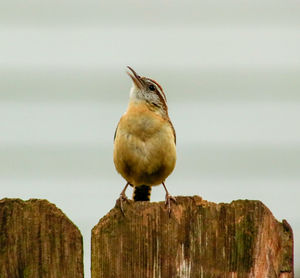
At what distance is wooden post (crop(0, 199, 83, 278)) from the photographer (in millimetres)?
2889

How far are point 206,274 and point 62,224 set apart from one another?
77cm

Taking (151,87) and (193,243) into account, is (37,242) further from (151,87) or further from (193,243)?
(151,87)

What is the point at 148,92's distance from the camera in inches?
255

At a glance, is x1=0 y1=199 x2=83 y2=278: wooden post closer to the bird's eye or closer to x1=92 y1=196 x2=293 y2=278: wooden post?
x1=92 y1=196 x2=293 y2=278: wooden post

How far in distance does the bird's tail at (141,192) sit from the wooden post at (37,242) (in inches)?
127

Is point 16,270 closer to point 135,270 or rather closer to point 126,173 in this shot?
point 135,270

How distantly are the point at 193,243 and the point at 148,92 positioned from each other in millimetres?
3631

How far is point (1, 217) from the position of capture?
290 centimetres

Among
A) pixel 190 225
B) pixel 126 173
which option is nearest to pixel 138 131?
pixel 126 173

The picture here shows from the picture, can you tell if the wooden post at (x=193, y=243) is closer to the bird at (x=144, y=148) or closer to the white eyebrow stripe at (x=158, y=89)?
the bird at (x=144, y=148)

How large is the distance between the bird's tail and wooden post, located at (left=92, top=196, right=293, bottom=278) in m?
3.10

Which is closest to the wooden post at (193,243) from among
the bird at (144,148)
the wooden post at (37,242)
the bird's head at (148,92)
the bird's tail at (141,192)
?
the wooden post at (37,242)

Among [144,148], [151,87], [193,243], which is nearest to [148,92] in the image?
[151,87]

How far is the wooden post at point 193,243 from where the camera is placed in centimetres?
297
